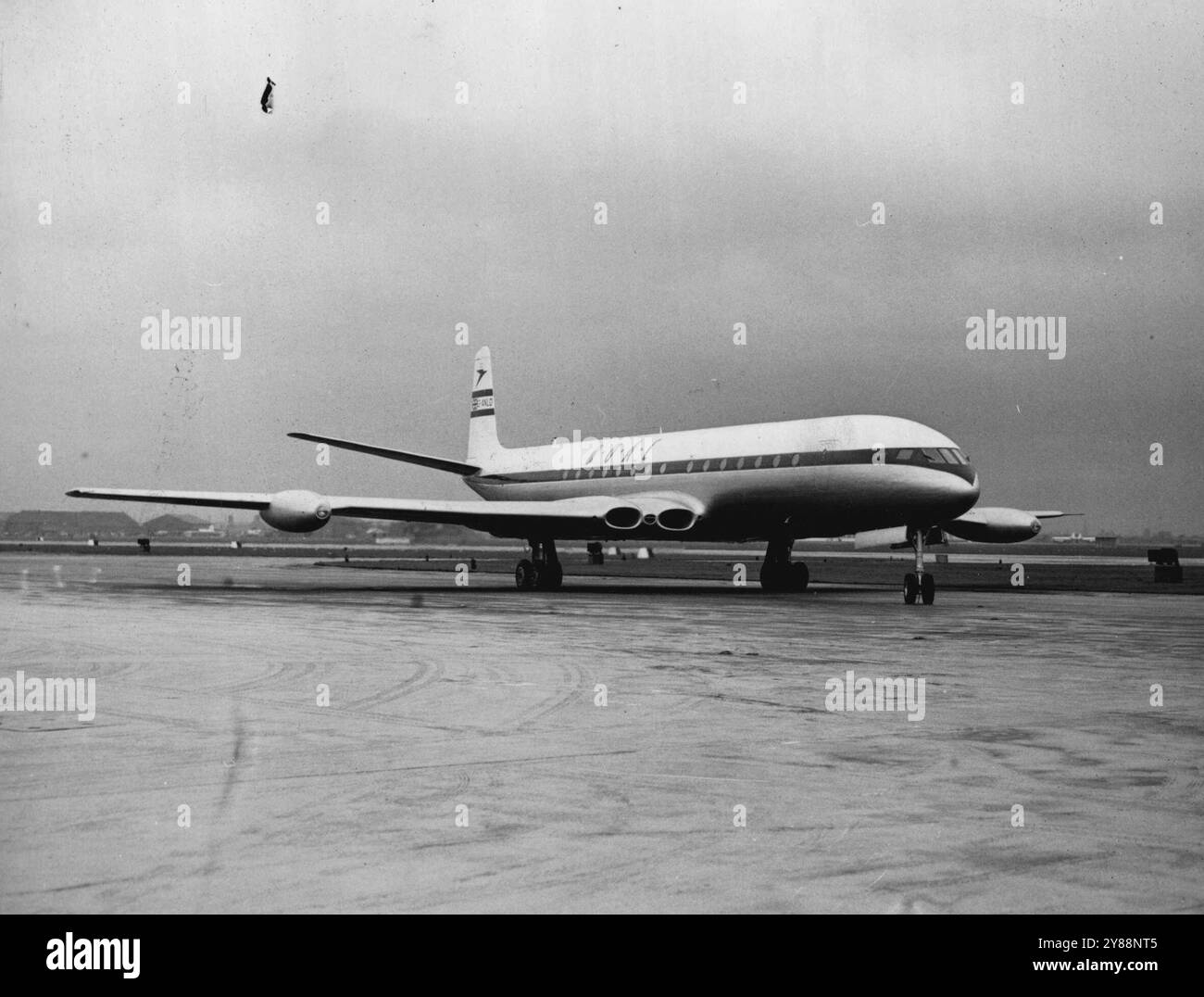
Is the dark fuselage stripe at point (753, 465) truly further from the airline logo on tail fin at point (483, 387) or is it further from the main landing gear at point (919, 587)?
the airline logo on tail fin at point (483, 387)

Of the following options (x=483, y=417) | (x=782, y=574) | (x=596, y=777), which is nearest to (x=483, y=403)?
(x=483, y=417)

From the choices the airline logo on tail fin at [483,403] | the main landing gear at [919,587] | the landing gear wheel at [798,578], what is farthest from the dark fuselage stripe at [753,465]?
the airline logo on tail fin at [483,403]

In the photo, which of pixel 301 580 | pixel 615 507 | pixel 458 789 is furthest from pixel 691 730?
pixel 301 580

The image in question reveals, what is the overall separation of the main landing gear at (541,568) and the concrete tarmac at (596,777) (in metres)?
13.1

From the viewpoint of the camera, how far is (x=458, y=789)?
6.62 metres

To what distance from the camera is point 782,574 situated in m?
28.2

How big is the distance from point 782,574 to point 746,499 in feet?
8.98

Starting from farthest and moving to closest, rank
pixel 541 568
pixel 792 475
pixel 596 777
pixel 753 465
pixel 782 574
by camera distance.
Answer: pixel 541 568 < pixel 782 574 < pixel 753 465 < pixel 792 475 < pixel 596 777

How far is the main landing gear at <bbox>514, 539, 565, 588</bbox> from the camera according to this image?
28.5 meters

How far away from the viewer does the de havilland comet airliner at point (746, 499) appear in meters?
23.6

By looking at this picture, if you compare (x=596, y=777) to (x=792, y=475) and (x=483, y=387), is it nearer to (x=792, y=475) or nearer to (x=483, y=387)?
(x=792, y=475)

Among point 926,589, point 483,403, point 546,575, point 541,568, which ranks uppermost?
point 483,403

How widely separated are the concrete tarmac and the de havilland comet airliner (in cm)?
859

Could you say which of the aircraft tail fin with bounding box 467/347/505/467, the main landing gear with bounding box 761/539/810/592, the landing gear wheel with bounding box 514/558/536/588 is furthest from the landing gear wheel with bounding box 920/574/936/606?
the aircraft tail fin with bounding box 467/347/505/467
